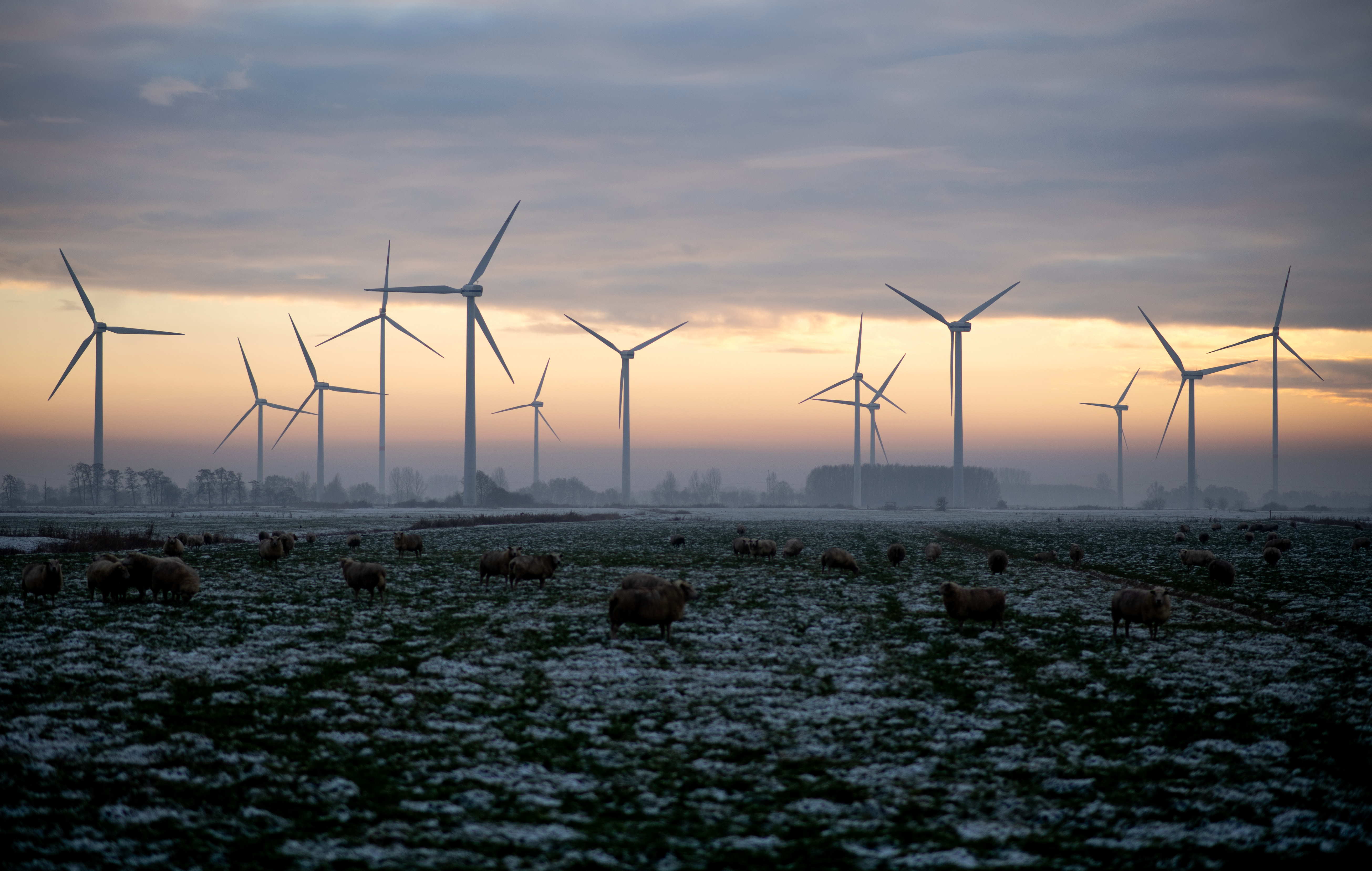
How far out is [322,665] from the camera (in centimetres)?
1564

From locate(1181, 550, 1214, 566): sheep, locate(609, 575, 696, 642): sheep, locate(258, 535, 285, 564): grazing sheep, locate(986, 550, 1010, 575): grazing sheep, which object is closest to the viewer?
locate(609, 575, 696, 642): sheep

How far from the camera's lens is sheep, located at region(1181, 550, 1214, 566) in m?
35.0

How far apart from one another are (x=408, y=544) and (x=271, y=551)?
6.02 m

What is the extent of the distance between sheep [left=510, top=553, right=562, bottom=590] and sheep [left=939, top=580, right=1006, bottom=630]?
1257cm

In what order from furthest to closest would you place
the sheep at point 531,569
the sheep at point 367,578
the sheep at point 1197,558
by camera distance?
the sheep at point 1197,558, the sheep at point 531,569, the sheep at point 367,578

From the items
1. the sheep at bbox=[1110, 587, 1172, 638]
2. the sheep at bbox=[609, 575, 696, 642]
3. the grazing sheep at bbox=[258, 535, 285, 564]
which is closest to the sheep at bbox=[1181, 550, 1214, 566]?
the sheep at bbox=[1110, 587, 1172, 638]

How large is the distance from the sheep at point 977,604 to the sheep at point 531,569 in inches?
495

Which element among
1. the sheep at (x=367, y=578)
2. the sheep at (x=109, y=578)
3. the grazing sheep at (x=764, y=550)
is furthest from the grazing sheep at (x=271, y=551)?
the grazing sheep at (x=764, y=550)

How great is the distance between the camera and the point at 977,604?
20469 millimetres

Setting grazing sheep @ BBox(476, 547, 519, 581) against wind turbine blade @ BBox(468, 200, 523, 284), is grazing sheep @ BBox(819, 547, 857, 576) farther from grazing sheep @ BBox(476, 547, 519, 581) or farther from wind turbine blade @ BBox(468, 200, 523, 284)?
wind turbine blade @ BBox(468, 200, 523, 284)

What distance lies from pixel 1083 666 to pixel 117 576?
76.5 ft

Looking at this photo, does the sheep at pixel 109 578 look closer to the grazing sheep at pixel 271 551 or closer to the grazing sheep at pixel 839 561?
the grazing sheep at pixel 271 551

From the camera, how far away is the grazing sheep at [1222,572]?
2886 centimetres

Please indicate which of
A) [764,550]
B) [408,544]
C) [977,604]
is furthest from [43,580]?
[764,550]
